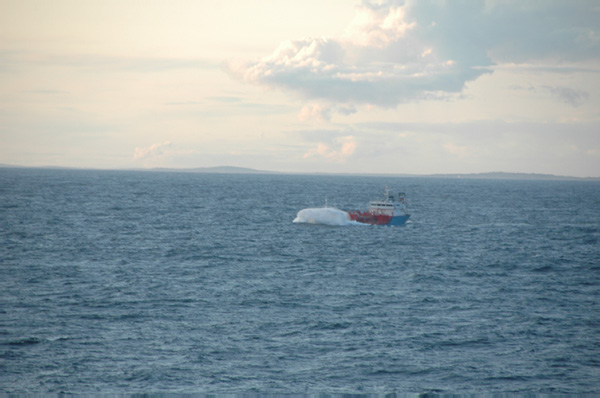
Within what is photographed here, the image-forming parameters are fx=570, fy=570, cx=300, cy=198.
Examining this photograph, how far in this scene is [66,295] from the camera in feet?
133

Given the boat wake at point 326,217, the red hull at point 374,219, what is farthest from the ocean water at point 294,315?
the red hull at point 374,219

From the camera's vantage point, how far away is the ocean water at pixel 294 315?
26500mm

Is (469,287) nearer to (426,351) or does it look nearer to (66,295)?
(426,351)

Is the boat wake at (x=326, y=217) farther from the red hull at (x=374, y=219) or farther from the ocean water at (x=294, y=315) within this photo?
the ocean water at (x=294, y=315)

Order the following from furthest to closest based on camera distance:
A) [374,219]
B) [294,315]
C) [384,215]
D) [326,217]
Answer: [374,219], [384,215], [326,217], [294,315]

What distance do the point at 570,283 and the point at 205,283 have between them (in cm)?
3150

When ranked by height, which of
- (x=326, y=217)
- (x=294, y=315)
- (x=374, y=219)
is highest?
(x=326, y=217)

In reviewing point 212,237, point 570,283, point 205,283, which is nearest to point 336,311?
point 205,283

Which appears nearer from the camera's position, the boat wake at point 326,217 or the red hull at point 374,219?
the boat wake at point 326,217

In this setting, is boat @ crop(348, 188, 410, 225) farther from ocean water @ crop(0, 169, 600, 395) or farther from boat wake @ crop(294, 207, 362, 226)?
ocean water @ crop(0, 169, 600, 395)

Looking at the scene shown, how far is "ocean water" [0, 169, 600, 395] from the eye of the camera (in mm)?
26500

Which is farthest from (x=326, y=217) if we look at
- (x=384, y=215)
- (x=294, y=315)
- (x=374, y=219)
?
(x=294, y=315)

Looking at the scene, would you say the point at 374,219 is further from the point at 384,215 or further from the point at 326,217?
the point at 326,217

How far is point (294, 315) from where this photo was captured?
36469 millimetres
